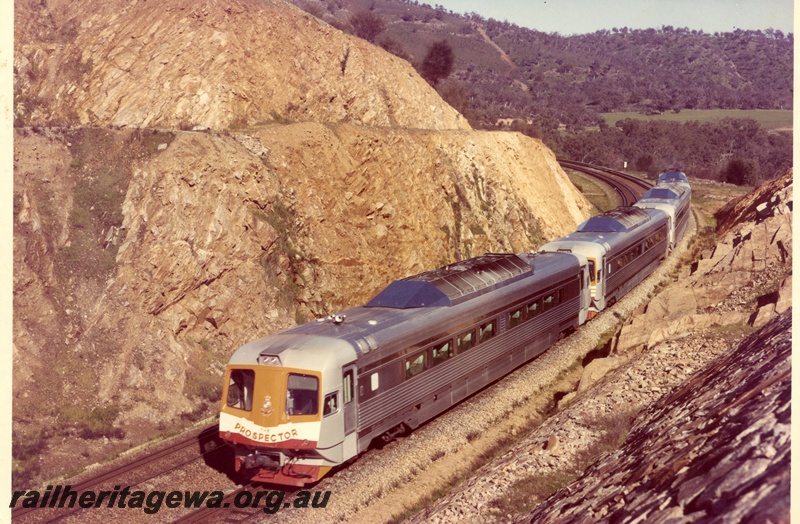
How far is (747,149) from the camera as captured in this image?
91500 mm

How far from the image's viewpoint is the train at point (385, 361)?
1459 cm

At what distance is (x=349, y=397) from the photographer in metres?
15.0

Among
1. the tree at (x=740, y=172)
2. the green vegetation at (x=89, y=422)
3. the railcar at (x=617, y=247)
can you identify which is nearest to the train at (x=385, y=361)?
the railcar at (x=617, y=247)

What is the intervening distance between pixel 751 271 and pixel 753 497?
20.3m

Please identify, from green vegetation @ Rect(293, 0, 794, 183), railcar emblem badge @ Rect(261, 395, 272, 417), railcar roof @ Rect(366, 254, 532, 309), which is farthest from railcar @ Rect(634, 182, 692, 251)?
railcar emblem badge @ Rect(261, 395, 272, 417)

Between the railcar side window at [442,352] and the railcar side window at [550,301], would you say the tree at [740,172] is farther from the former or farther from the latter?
the railcar side window at [442,352]

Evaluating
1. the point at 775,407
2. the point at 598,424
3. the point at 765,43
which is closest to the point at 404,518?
the point at 598,424

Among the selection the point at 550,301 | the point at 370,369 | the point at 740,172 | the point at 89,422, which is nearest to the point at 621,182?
the point at 740,172

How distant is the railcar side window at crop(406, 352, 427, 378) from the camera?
16656mm

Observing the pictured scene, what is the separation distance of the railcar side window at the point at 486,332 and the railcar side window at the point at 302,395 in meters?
6.42

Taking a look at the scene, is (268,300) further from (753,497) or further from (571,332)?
(753,497)

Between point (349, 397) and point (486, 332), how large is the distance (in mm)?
6009

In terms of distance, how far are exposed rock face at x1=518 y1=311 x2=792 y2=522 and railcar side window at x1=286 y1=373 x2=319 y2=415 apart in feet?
15.5

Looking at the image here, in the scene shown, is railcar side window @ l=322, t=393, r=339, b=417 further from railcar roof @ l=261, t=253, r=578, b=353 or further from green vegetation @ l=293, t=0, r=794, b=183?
green vegetation @ l=293, t=0, r=794, b=183
